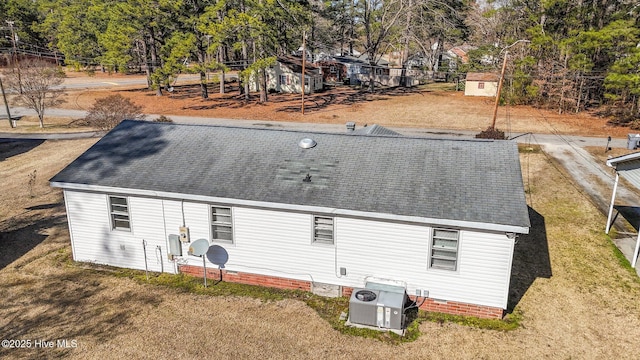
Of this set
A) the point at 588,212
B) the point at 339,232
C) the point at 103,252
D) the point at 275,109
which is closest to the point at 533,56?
the point at 275,109

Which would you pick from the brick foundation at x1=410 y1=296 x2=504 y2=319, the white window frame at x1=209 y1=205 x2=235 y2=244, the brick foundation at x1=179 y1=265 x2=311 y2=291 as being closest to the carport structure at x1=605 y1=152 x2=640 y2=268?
the brick foundation at x1=410 y1=296 x2=504 y2=319

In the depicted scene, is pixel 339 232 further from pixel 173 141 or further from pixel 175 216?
pixel 173 141

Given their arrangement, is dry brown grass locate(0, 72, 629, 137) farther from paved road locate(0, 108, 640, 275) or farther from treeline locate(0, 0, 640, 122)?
treeline locate(0, 0, 640, 122)

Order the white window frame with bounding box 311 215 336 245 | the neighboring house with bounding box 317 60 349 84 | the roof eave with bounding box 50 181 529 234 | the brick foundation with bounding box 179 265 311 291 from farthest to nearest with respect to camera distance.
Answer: the neighboring house with bounding box 317 60 349 84 < the brick foundation with bounding box 179 265 311 291 < the white window frame with bounding box 311 215 336 245 < the roof eave with bounding box 50 181 529 234

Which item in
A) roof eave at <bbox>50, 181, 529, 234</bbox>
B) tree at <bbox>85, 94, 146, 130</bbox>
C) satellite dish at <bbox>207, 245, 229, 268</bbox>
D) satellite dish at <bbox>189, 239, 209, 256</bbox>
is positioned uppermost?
tree at <bbox>85, 94, 146, 130</bbox>

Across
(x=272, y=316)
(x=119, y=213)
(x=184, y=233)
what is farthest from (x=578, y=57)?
(x=119, y=213)

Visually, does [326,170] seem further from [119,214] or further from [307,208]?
[119,214]

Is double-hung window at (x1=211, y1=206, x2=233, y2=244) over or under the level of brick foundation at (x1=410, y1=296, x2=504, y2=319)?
over
